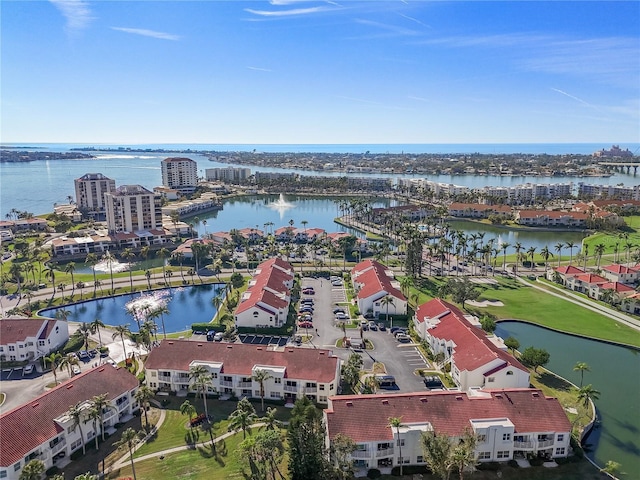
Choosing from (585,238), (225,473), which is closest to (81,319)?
(225,473)

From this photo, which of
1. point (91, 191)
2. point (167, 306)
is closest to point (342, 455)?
point (167, 306)

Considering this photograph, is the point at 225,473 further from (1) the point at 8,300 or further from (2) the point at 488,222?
(2) the point at 488,222

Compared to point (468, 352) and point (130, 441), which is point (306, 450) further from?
point (468, 352)

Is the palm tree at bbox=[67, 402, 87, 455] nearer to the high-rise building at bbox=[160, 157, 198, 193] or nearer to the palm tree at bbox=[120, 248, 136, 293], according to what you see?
the palm tree at bbox=[120, 248, 136, 293]

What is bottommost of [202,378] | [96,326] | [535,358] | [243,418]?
[535,358]

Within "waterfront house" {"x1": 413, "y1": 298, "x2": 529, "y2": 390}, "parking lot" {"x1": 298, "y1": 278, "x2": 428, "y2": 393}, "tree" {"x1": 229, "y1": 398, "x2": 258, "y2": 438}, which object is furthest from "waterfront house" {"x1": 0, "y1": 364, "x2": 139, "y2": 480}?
"waterfront house" {"x1": 413, "y1": 298, "x2": 529, "y2": 390}

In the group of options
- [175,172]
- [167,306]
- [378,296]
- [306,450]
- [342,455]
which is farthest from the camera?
[175,172]

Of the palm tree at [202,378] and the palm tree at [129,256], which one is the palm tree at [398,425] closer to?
the palm tree at [202,378]
